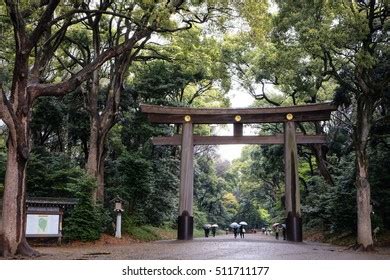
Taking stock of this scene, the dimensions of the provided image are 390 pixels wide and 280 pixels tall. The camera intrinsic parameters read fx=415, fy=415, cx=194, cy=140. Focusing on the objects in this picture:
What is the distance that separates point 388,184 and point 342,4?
6.83 m

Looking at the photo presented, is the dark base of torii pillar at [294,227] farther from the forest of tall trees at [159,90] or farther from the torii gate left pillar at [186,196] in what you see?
the torii gate left pillar at [186,196]

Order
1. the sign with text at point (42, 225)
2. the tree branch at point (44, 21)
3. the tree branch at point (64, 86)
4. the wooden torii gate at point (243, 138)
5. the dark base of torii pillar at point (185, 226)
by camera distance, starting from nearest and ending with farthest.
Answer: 1. the tree branch at point (44, 21)
2. the tree branch at point (64, 86)
3. the sign with text at point (42, 225)
4. the wooden torii gate at point (243, 138)
5. the dark base of torii pillar at point (185, 226)

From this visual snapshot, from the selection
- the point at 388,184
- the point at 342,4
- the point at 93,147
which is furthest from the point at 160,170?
the point at 342,4

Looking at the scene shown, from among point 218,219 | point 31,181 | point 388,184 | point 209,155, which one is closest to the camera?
point 388,184

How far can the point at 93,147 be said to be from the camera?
16.4m

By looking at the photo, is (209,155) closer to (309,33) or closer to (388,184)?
(388,184)

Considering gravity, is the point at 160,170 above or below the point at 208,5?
below

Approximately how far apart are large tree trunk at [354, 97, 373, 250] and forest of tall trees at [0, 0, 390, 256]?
1.2 inches

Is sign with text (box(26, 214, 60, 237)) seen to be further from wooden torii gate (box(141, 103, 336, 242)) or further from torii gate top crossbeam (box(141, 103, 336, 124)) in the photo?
torii gate top crossbeam (box(141, 103, 336, 124))

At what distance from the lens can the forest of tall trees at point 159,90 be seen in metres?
10.1

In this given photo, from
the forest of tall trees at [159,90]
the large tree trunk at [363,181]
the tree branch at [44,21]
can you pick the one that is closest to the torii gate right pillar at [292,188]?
the forest of tall trees at [159,90]

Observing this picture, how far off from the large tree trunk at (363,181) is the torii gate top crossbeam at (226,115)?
3.53 meters

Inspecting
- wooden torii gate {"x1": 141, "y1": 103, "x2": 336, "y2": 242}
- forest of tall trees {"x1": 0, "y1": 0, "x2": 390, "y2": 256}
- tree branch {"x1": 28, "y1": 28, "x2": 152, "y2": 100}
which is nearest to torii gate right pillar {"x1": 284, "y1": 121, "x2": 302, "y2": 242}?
wooden torii gate {"x1": 141, "y1": 103, "x2": 336, "y2": 242}

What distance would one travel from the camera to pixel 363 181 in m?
12.0
